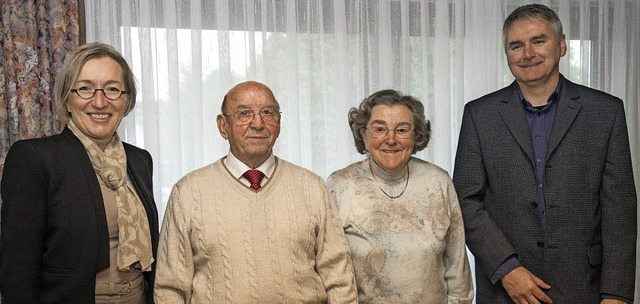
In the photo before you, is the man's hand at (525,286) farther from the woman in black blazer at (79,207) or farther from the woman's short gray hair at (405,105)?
the woman in black blazer at (79,207)

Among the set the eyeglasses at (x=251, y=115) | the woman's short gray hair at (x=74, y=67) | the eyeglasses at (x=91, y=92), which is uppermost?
the woman's short gray hair at (x=74, y=67)

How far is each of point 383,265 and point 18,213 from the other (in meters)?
1.23

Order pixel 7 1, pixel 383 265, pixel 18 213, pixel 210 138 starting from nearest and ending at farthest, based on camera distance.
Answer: pixel 18 213
pixel 383 265
pixel 7 1
pixel 210 138

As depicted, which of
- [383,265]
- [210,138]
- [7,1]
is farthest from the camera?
[210,138]

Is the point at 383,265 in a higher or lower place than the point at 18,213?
lower

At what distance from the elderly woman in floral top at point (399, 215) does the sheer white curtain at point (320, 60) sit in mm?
1490

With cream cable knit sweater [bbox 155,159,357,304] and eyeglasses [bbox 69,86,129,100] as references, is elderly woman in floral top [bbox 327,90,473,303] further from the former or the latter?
eyeglasses [bbox 69,86,129,100]

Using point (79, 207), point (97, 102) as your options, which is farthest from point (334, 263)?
point (97, 102)

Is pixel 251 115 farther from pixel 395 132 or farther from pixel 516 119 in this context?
pixel 516 119

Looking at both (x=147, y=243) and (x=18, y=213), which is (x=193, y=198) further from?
(x=18, y=213)

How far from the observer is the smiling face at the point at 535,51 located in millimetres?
2412

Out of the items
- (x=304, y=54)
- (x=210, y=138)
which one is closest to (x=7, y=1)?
(x=210, y=138)

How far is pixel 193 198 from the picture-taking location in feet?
7.15

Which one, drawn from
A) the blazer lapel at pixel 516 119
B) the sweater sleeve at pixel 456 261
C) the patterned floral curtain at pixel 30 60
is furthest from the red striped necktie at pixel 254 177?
the patterned floral curtain at pixel 30 60
